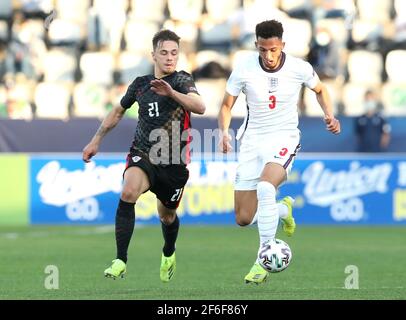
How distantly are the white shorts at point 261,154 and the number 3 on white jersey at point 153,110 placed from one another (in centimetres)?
98

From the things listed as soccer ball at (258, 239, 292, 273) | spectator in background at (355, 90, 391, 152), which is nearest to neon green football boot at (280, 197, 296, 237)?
soccer ball at (258, 239, 292, 273)

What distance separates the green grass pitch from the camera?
9.73 m

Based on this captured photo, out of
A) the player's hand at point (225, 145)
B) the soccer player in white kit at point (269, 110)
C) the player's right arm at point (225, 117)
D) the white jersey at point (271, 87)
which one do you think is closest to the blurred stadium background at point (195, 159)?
the soccer player in white kit at point (269, 110)

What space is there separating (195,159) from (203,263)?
6306 mm

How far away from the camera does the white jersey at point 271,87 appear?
10.5 m

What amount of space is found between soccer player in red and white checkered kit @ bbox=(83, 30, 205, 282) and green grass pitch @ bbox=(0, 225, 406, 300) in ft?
2.07

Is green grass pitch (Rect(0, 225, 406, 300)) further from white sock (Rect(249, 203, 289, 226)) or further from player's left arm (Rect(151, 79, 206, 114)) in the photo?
player's left arm (Rect(151, 79, 206, 114))

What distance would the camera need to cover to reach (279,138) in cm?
1061

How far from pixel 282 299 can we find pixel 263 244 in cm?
92

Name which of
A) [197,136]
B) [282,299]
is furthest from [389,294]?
[197,136]

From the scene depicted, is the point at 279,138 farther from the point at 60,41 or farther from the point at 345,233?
the point at 60,41

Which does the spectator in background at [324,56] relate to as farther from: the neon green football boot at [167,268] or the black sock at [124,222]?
the black sock at [124,222]

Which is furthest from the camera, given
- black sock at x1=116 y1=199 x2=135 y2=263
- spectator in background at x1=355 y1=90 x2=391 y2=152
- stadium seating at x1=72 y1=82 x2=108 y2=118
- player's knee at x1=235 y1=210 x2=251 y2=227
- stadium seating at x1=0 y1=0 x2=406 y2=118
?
stadium seating at x1=0 y1=0 x2=406 y2=118

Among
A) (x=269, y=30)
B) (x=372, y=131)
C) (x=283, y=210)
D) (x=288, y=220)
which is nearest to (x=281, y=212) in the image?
(x=283, y=210)
